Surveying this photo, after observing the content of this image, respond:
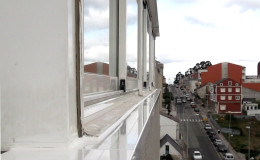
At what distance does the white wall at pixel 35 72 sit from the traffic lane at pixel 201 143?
779 inches

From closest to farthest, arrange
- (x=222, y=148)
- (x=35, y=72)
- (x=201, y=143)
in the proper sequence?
(x=35, y=72)
(x=222, y=148)
(x=201, y=143)

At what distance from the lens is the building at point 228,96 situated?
107 feet

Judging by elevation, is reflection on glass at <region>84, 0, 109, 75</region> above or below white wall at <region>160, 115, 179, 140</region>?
above

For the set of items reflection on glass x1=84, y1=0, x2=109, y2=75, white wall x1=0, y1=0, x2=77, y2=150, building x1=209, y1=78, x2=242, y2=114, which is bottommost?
building x1=209, y1=78, x2=242, y2=114

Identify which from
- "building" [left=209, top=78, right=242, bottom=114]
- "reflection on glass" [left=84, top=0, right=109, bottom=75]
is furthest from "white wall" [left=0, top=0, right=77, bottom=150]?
"building" [left=209, top=78, right=242, bottom=114]

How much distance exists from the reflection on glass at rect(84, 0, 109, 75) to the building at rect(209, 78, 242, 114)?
31.9 metres

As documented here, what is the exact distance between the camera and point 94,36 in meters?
1.99

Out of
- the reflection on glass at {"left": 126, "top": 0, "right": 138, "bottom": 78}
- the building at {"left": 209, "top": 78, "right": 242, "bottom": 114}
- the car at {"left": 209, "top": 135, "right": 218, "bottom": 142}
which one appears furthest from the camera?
the building at {"left": 209, "top": 78, "right": 242, "bottom": 114}

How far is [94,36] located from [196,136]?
955 inches

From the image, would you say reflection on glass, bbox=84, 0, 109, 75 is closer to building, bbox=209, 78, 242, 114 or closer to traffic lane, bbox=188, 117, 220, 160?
traffic lane, bbox=188, 117, 220, 160

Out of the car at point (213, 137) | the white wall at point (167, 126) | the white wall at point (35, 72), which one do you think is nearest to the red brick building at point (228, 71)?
the car at point (213, 137)

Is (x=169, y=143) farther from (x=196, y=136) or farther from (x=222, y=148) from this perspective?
(x=196, y=136)

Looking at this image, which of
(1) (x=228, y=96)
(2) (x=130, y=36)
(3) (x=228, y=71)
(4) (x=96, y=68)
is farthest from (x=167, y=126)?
(3) (x=228, y=71)

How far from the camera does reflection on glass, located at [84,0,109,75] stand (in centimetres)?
180
